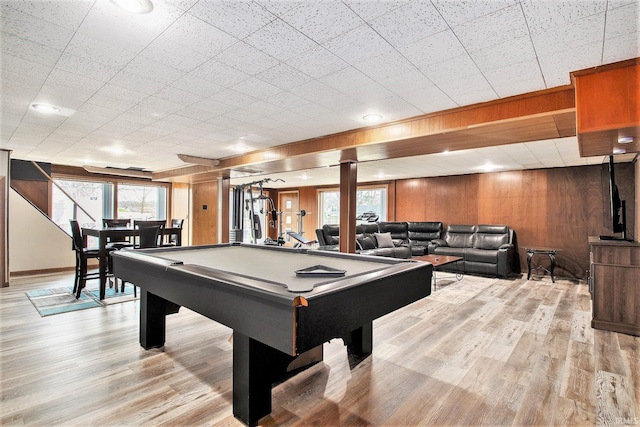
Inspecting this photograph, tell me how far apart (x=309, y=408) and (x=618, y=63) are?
3149 mm

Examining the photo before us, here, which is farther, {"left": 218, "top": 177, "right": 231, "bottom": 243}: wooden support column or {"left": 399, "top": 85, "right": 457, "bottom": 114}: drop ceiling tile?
{"left": 218, "top": 177, "right": 231, "bottom": 243}: wooden support column

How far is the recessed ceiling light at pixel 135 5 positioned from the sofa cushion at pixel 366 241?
18.9 ft

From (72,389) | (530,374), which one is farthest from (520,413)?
(72,389)

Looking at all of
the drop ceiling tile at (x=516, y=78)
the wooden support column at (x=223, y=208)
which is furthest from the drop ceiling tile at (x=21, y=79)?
the wooden support column at (x=223, y=208)

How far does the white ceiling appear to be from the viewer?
68.2 inches

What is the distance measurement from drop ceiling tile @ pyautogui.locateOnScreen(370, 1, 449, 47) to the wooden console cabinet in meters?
3.13

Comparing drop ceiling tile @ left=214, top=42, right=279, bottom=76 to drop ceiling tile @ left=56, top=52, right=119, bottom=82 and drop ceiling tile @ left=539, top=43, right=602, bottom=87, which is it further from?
drop ceiling tile @ left=539, top=43, right=602, bottom=87

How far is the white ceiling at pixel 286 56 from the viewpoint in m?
1.73

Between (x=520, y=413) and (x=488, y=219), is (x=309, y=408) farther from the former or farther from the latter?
(x=488, y=219)

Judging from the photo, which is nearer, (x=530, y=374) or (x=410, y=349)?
(x=530, y=374)

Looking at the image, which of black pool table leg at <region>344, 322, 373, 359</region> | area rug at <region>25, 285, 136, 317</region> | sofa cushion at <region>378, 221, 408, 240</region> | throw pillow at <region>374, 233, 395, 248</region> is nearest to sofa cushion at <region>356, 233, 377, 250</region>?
throw pillow at <region>374, 233, 395, 248</region>

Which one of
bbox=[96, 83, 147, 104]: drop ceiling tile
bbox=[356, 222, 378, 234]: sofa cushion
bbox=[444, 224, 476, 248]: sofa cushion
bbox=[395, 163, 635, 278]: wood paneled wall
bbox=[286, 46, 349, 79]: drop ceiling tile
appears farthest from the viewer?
bbox=[356, 222, 378, 234]: sofa cushion

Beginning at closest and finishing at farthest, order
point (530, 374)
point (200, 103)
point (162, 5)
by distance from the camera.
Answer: point (162, 5)
point (530, 374)
point (200, 103)

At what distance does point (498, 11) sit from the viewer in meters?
1.72
